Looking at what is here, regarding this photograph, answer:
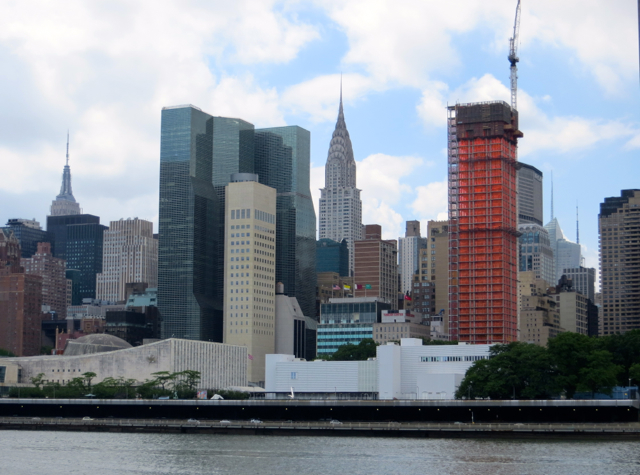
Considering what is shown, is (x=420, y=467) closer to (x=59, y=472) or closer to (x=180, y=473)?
(x=180, y=473)

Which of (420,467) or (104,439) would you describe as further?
(104,439)

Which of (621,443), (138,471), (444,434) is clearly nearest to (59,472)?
Answer: (138,471)

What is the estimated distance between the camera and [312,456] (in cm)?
15875

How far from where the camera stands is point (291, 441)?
189000 millimetres

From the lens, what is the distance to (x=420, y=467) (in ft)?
471

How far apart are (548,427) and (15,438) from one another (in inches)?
3913

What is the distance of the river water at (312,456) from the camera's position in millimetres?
141000

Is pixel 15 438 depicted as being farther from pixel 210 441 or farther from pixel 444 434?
pixel 444 434

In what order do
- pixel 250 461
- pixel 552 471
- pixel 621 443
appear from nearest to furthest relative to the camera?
pixel 552 471
pixel 250 461
pixel 621 443

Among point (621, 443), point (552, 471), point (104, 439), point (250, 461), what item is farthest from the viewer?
point (104, 439)

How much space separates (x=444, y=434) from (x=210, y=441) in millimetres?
43707

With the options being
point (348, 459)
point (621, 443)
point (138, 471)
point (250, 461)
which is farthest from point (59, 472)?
point (621, 443)

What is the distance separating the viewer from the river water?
141m

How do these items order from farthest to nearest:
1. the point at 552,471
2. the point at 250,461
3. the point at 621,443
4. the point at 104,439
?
the point at 104,439 → the point at 621,443 → the point at 250,461 → the point at 552,471
